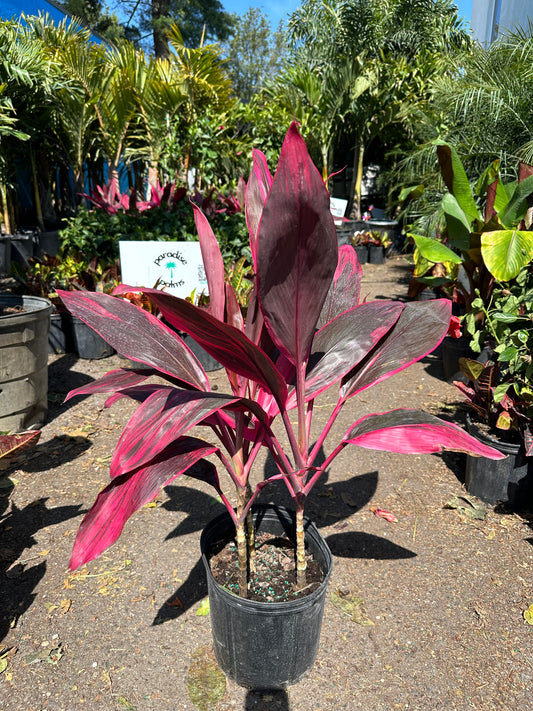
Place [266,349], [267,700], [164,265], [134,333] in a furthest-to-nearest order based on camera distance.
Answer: [164,265]
[267,700]
[266,349]
[134,333]

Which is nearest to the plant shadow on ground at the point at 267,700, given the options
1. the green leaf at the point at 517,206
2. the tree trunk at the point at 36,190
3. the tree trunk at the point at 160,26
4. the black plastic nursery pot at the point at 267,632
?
the black plastic nursery pot at the point at 267,632

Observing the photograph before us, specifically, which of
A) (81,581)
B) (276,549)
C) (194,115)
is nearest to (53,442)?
(81,581)

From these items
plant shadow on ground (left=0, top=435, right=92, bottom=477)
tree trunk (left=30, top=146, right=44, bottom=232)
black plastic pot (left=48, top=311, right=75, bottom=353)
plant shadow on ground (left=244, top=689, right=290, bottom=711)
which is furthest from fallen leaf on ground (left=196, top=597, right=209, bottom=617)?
tree trunk (left=30, top=146, right=44, bottom=232)

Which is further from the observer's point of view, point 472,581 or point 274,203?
point 472,581

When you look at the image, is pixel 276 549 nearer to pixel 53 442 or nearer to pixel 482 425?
pixel 482 425

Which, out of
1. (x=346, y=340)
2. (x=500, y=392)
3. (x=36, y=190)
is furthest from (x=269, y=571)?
(x=36, y=190)

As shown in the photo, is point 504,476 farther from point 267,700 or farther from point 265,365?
point 265,365

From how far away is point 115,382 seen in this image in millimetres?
1081

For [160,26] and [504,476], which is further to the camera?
[160,26]

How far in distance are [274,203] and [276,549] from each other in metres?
1.24

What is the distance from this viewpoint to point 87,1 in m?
16.2

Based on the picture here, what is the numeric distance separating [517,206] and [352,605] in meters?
2.44

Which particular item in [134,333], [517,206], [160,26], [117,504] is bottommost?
[117,504]

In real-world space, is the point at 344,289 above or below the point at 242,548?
above
